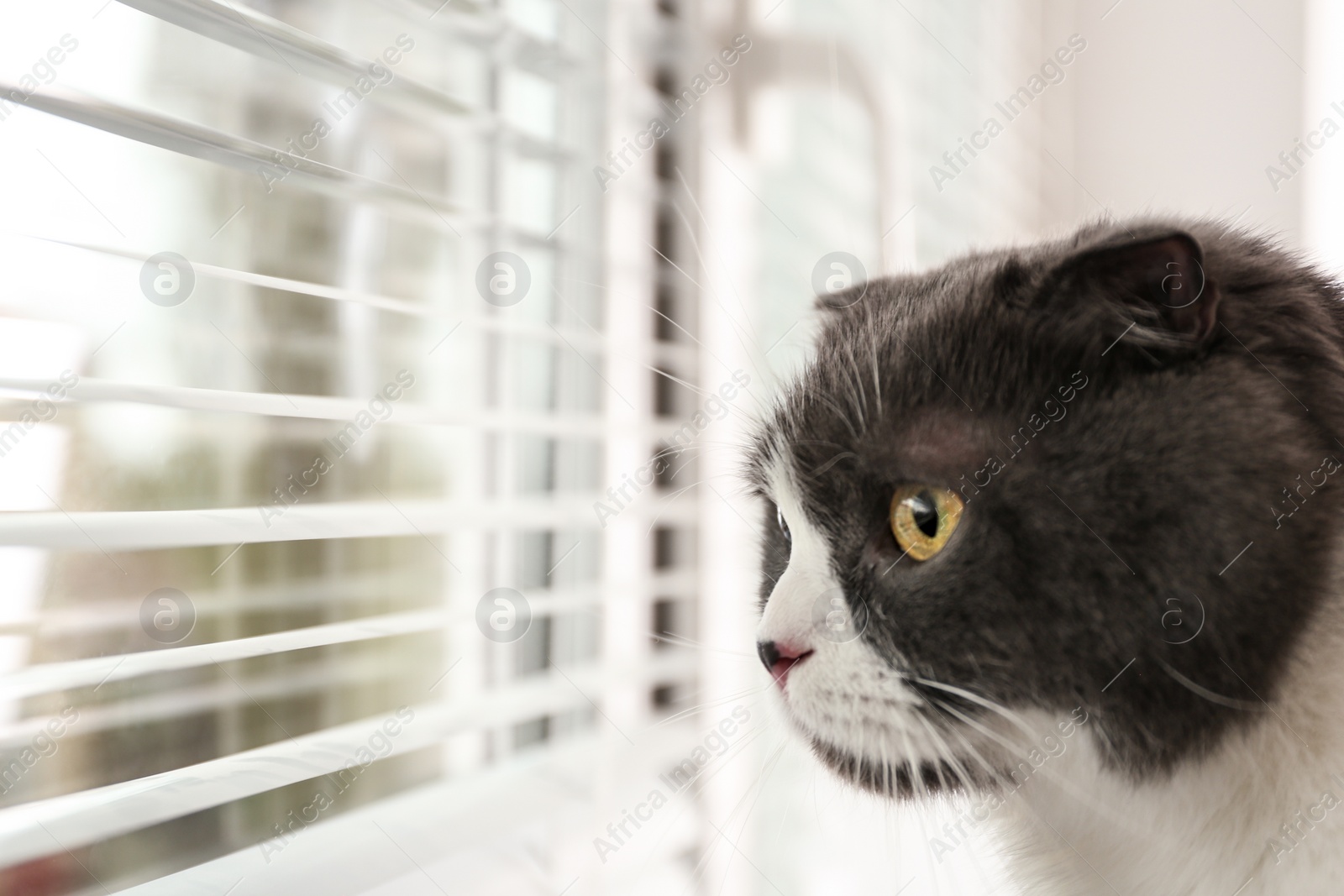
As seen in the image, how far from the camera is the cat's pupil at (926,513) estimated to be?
0.52m

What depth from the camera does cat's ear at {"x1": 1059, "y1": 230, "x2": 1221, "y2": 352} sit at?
0.47 metres

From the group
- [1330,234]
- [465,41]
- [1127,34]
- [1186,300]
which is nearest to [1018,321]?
[1186,300]

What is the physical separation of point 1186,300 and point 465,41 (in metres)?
Result: 0.68

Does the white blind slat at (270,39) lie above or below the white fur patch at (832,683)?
above

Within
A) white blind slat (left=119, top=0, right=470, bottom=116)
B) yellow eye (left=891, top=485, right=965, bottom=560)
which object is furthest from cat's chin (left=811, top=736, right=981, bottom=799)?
white blind slat (left=119, top=0, right=470, bottom=116)

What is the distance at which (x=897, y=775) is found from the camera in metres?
0.56

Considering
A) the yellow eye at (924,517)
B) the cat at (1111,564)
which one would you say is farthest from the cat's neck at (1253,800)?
the yellow eye at (924,517)

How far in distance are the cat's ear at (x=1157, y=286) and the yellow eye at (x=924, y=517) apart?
14cm

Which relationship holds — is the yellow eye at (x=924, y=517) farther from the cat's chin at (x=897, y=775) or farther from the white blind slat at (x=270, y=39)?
the white blind slat at (x=270, y=39)

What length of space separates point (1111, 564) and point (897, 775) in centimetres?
20

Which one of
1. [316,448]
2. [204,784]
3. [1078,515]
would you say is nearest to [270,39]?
[316,448]

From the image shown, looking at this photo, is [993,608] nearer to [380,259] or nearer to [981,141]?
[380,259]

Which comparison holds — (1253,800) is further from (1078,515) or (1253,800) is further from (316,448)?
(316,448)

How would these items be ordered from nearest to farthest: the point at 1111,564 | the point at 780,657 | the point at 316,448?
the point at 1111,564, the point at 780,657, the point at 316,448
